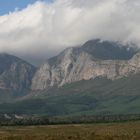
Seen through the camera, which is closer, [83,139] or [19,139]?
[83,139]

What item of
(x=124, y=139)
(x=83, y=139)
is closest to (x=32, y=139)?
(x=83, y=139)

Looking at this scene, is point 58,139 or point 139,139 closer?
point 139,139

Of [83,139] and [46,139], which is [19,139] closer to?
[46,139]

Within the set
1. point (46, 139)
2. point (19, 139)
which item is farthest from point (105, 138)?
point (19, 139)

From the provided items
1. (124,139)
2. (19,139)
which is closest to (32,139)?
(19,139)

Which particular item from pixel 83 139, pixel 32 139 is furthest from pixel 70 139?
pixel 32 139

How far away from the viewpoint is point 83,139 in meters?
152

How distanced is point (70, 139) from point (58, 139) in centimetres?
532

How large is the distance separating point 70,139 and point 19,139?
22355 mm

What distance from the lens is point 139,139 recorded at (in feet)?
477

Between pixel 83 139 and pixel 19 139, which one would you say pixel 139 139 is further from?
pixel 19 139

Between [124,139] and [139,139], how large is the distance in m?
5.83

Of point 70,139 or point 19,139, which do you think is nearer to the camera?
point 70,139

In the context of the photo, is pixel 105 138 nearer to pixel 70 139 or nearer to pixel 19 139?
pixel 70 139
